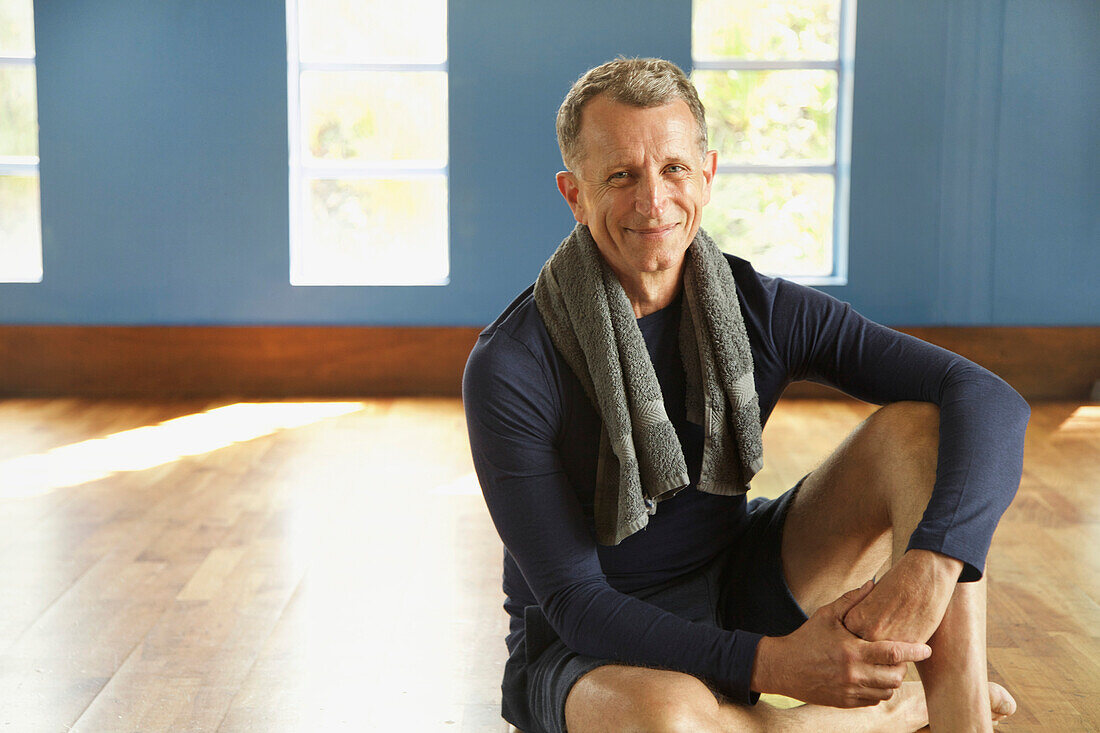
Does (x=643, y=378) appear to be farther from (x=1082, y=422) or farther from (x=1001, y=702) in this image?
(x=1082, y=422)

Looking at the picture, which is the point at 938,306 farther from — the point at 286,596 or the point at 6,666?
the point at 6,666

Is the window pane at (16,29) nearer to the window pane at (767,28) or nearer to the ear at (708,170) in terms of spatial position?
the window pane at (767,28)

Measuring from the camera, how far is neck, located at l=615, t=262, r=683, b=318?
1.65m

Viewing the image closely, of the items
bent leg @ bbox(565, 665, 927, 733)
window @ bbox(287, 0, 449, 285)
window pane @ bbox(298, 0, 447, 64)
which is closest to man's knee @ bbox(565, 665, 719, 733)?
bent leg @ bbox(565, 665, 927, 733)

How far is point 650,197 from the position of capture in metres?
1.53

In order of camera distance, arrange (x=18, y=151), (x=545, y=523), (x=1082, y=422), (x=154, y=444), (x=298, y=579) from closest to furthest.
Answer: (x=545, y=523)
(x=298, y=579)
(x=154, y=444)
(x=1082, y=422)
(x=18, y=151)

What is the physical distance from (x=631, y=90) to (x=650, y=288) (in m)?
0.29

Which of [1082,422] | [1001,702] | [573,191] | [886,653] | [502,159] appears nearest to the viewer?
[886,653]

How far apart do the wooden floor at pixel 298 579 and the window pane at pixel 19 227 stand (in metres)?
1.11

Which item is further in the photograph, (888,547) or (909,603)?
(888,547)

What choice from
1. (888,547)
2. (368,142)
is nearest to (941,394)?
(888,547)

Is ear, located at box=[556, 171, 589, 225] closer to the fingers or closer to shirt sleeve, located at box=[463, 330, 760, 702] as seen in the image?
shirt sleeve, located at box=[463, 330, 760, 702]

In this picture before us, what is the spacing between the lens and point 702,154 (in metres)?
1.62

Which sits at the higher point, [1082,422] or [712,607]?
[712,607]
